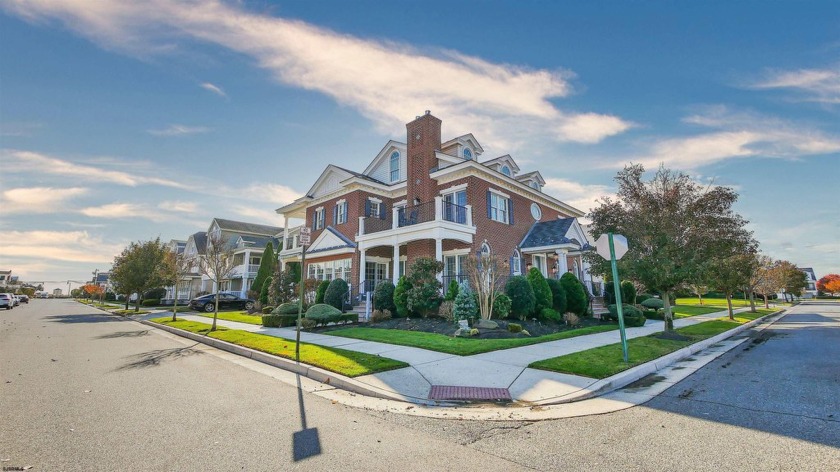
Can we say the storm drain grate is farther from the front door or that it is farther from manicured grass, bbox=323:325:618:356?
the front door

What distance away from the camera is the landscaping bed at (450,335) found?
10.0 m

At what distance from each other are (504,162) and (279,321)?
1595 centimetres

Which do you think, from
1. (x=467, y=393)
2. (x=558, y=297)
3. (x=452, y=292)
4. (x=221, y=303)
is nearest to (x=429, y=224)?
(x=452, y=292)

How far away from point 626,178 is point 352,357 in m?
17.9

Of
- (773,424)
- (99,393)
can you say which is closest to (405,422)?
(773,424)

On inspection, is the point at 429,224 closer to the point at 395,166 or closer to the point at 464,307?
the point at 464,307

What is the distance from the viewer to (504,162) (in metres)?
23.7

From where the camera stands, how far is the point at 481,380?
22.5 feet

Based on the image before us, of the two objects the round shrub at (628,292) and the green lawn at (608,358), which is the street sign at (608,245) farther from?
the round shrub at (628,292)

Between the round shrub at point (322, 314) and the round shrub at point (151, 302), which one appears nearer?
the round shrub at point (322, 314)

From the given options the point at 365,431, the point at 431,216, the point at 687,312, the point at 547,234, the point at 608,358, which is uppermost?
the point at 431,216

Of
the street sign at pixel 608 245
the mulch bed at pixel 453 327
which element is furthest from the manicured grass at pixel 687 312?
the street sign at pixel 608 245

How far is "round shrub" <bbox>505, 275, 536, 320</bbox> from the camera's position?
50.5 ft

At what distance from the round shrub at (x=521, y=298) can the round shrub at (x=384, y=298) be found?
5.40m
